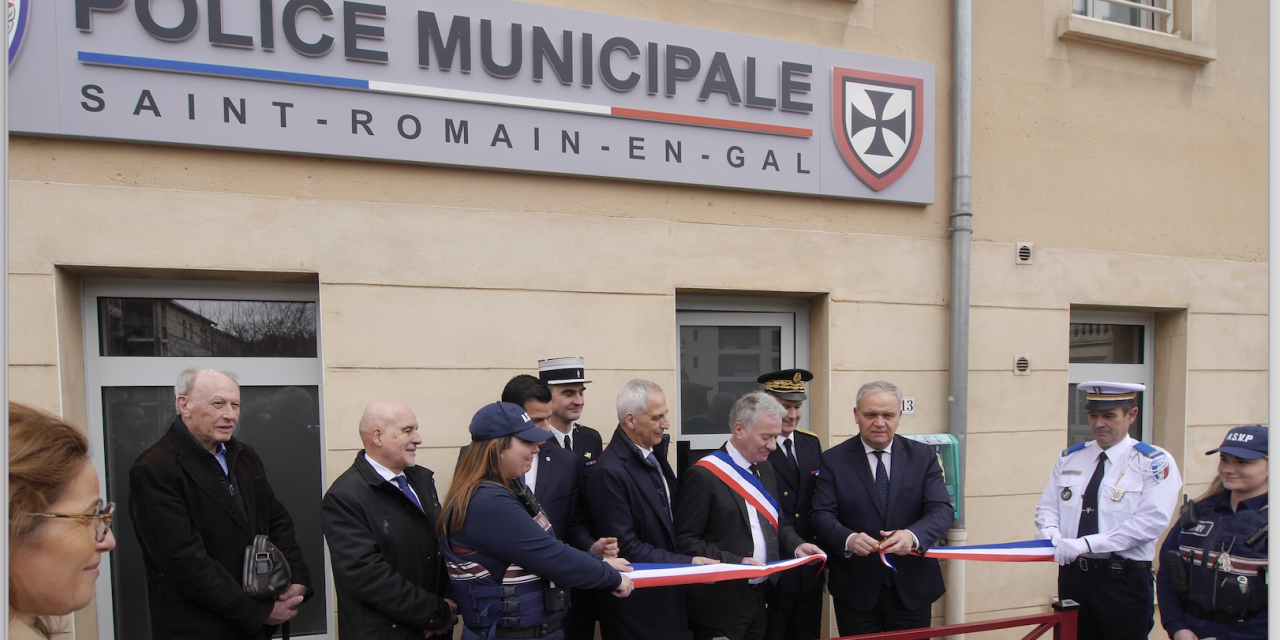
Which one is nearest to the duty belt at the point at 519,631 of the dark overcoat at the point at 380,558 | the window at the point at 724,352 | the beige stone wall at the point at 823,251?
the dark overcoat at the point at 380,558

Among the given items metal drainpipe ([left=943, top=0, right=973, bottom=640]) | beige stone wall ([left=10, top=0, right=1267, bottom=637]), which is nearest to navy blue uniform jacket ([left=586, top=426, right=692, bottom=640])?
beige stone wall ([left=10, top=0, right=1267, bottom=637])

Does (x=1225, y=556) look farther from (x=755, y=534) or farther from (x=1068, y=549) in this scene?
(x=755, y=534)

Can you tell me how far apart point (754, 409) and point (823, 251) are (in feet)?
5.60

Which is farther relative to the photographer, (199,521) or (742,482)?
(742,482)

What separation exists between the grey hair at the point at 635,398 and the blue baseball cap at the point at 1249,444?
7.75 ft

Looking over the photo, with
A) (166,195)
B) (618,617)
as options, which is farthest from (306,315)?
(618,617)

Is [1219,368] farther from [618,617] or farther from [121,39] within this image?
[121,39]

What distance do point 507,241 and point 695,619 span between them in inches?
87.0

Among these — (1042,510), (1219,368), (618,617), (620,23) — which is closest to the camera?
(618,617)

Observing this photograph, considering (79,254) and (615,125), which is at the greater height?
(615,125)

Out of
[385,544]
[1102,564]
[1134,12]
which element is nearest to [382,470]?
[385,544]

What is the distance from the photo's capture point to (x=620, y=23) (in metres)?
4.01

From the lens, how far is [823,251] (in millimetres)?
4465

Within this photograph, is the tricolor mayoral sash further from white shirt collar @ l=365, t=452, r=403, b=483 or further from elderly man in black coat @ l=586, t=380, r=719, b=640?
Result: white shirt collar @ l=365, t=452, r=403, b=483
